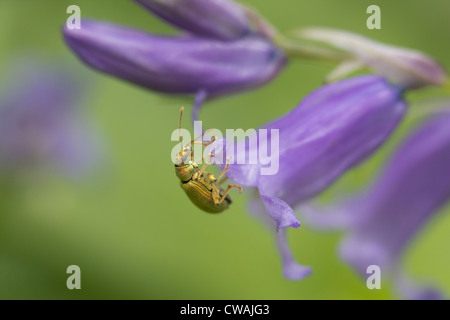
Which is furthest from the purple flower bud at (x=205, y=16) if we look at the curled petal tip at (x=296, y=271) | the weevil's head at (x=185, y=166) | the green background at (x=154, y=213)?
the green background at (x=154, y=213)

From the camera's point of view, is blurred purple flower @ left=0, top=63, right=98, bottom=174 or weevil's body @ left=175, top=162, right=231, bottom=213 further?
blurred purple flower @ left=0, top=63, right=98, bottom=174

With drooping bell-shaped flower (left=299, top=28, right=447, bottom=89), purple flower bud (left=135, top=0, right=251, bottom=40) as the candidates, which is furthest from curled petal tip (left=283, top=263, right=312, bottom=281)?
purple flower bud (left=135, top=0, right=251, bottom=40)

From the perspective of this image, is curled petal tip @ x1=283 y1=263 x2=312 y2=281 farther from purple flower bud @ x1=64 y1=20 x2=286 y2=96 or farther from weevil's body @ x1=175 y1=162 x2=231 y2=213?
purple flower bud @ x1=64 y1=20 x2=286 y2=96

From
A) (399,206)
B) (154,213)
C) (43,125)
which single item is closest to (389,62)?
(399,206)

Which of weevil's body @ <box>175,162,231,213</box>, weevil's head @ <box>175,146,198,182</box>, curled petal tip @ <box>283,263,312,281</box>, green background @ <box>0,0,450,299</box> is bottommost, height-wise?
curled petal tip @ <box>283,263,312,281</box>

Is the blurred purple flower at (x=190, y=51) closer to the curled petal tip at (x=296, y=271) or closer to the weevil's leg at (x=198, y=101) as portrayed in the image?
the weevil's leg at (x=198, y=101)

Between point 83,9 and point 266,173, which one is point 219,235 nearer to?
point 83,9

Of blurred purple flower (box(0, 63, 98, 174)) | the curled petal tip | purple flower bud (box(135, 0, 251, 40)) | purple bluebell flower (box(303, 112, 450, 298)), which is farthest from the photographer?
blurred purple flower (box(0, 63, 98, 174))
